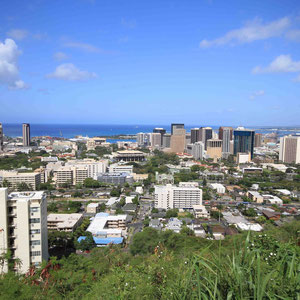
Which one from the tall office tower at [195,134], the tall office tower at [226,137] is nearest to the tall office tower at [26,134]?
the tall office tower at [195,134]

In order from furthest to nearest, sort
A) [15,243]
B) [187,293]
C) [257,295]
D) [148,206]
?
[148,206] → [15,243] → [187,293] → [257,295]

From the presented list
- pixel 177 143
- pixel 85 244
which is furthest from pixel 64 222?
pixel 177 143

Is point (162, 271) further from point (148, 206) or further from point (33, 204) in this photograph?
point (148, 206)

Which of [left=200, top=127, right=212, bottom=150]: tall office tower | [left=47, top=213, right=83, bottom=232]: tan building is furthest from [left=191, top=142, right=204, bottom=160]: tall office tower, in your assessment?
[left=47, top=213, right=83, bottom=232]: tan building

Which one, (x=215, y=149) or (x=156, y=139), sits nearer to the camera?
(x=215, y=149)

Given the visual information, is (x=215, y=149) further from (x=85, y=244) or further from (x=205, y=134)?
(x=85, y=244)

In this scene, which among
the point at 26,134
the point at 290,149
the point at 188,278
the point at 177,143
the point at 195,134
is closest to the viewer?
the point at 188,278

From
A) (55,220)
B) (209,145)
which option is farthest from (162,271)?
(209,145)

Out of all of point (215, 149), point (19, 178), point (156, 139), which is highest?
point (156, 139)
